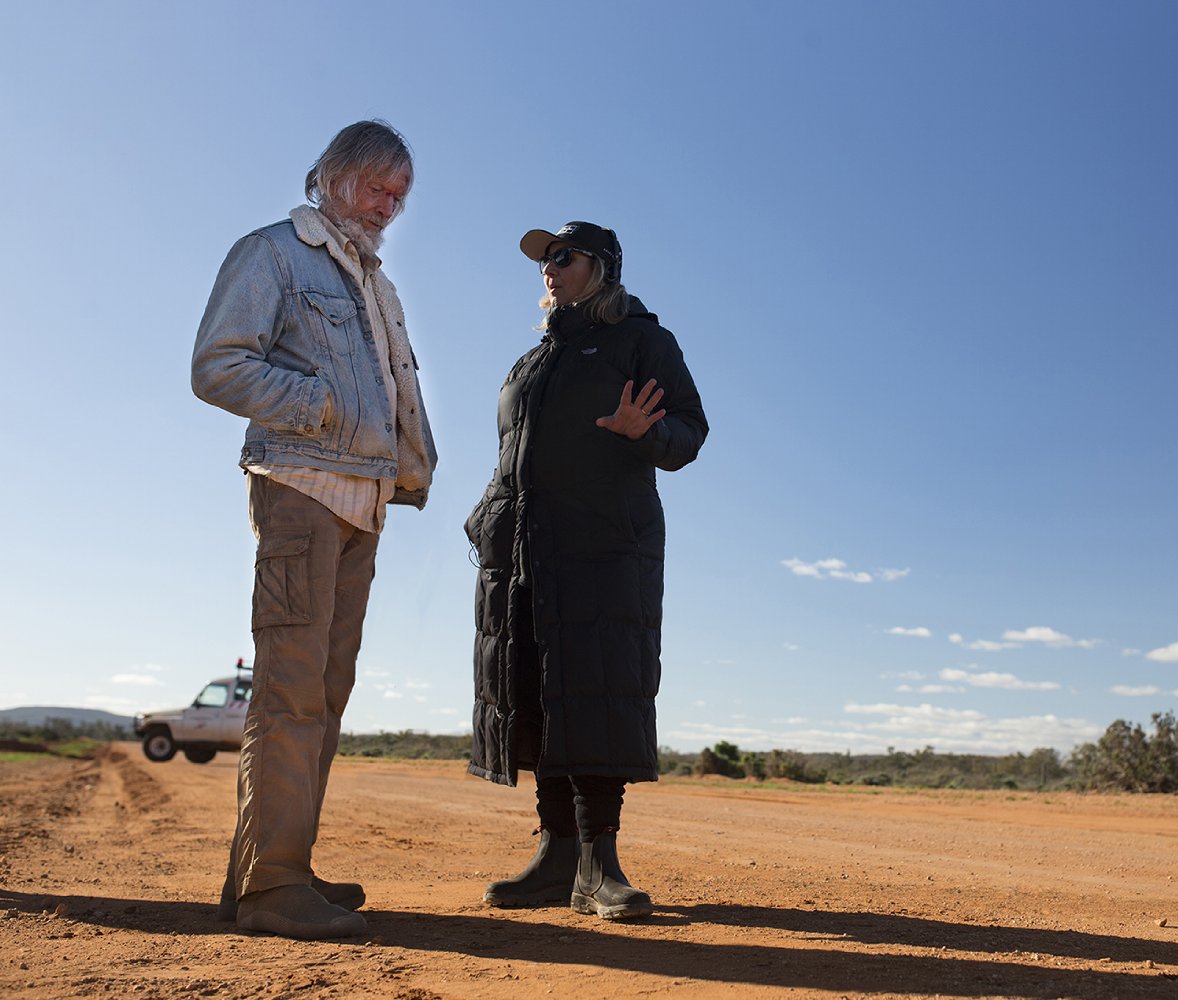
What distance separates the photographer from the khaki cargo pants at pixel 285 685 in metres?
3.55

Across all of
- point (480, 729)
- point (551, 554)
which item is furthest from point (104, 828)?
point (551, 554)

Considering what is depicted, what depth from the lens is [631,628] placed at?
4039 mm

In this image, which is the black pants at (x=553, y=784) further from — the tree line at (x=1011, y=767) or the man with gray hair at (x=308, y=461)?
the tree line at (x=1011, y=767)

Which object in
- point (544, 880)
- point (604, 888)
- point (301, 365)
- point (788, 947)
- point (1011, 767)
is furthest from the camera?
point (1011, 767)

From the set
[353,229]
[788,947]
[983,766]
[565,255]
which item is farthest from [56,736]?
[788,947]

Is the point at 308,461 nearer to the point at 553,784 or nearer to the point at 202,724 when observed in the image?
the point at 553,784

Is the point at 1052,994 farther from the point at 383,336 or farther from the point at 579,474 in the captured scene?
the point at 383,336

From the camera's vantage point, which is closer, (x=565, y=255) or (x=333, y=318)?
(x=333, y=318)

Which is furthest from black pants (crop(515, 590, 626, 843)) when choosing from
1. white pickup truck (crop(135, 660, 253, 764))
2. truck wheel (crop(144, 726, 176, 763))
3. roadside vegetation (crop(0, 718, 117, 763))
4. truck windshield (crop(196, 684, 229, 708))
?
roadside vegetation (crop(0, 718, 117, 763))

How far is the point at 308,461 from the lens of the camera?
12.1ft

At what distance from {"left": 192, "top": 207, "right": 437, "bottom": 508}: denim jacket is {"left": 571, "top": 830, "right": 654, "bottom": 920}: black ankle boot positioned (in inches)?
57.0

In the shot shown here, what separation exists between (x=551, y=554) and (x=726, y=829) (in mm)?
5209

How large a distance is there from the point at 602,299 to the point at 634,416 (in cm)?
72

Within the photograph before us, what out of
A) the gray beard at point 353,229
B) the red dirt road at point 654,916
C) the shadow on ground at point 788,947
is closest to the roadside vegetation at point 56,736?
the red dirt road at point 654,916
